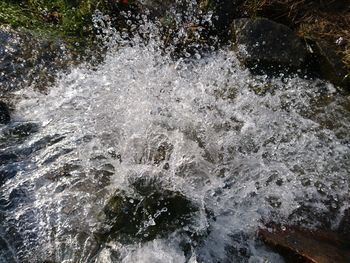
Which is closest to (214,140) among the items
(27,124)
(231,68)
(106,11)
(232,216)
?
(232,216)

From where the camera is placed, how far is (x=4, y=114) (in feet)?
12.8

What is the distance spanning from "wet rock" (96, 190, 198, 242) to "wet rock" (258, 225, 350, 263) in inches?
24.0

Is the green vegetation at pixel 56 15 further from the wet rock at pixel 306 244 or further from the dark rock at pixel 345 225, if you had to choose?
the dark rock at pixel 345 225

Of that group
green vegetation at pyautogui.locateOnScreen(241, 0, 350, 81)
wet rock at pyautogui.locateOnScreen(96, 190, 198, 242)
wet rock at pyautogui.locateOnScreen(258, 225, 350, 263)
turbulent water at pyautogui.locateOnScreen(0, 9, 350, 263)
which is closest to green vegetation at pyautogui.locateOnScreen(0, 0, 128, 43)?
turbulent water at pyautogui.locateOnScreen(0, 9, 350, 263)

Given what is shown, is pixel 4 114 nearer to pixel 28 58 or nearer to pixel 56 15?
pixel 28 58

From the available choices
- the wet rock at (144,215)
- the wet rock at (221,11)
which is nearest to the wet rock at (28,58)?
the wet rock at (221,11)

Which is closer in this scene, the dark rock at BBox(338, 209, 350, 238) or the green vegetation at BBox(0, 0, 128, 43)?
the dark rock at BBox(338, 209, 350, 238)

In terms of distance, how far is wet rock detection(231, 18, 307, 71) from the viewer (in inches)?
179

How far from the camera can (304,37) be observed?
4781mm

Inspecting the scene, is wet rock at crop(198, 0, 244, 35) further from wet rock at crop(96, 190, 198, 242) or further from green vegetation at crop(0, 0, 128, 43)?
wet rock at crop(96, 190, 198, 242)

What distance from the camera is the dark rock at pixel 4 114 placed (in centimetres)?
385

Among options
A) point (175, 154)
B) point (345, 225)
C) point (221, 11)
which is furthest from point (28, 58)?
point (345, 225)

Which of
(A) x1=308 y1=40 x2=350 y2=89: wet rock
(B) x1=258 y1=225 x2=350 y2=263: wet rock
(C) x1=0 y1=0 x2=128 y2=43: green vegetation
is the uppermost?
(A) x1=308 y1=40 x2=350 y2=89: wet rock

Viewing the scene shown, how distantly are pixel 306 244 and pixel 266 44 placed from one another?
240 centimetres
